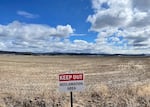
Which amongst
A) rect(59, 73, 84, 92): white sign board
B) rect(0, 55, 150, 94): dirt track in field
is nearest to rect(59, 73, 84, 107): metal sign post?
rect(59, 73, 84, 92): white sign board

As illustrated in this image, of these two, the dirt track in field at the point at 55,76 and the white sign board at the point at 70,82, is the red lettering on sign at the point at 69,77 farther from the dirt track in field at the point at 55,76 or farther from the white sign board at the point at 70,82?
the dirt track in field at the point at 55,76

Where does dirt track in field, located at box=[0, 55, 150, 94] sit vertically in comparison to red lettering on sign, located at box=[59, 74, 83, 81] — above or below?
below

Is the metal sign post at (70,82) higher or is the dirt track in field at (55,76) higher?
the metal sign post at (70,82)

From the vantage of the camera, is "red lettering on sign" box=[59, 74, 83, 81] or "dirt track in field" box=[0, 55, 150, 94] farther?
"dirt track in field" box=[0, 55, 150, 94]

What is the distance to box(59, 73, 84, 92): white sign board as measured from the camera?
35.7 ft

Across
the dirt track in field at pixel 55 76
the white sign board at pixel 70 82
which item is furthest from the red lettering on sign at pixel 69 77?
the dirt track in field at pixel 55 76

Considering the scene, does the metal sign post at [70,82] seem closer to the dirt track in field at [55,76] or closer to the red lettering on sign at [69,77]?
the red lettering on sign at [69,77]

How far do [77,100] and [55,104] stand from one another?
3.32ft

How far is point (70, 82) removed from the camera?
35.9 ft

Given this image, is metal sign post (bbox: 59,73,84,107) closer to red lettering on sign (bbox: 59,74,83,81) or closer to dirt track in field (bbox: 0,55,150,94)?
red lettering on sign (bbox: 59,74,83,81)

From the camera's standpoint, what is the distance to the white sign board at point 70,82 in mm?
10891

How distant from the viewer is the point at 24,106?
1328cm

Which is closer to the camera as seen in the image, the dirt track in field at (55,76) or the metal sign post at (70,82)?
the metal sign post at (70,82)

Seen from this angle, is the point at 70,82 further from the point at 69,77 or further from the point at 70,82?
the point at 69,77
